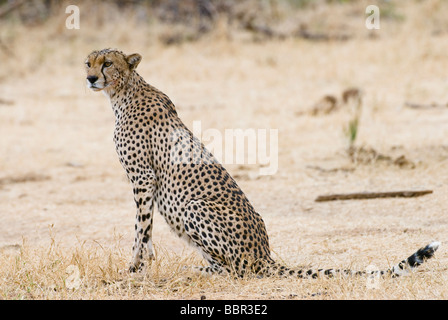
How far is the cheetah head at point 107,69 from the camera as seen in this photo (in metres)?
4.56

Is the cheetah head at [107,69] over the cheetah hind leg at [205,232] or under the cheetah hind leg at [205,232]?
over

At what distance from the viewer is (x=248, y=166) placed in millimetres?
7457

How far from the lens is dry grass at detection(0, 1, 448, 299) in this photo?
422cm

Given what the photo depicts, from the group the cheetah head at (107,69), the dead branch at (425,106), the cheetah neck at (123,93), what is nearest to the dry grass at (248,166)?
the dead branch at (425,106)

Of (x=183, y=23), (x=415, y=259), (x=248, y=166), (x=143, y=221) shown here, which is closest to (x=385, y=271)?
(x=415, y=259)

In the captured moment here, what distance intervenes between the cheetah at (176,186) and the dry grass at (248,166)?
131 millimetres

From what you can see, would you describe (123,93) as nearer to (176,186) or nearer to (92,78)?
(92,78)

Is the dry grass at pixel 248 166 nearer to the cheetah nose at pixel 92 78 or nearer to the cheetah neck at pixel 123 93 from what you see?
the cheetah neck at pixel 123 93

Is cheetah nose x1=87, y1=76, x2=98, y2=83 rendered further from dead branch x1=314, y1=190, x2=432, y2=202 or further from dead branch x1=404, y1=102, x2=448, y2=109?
dead branch x1=404, y1=102, x2=448, y2=109

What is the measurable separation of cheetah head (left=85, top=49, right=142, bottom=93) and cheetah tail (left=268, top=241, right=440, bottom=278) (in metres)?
1.51

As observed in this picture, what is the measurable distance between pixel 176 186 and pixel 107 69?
2.84 feet

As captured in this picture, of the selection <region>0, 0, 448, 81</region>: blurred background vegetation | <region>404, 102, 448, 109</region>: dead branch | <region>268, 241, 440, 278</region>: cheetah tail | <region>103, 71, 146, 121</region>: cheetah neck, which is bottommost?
<region>268, 241, 440, 278</region>: cheetah tail

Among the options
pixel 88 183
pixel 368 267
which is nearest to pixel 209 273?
pixel 368 267

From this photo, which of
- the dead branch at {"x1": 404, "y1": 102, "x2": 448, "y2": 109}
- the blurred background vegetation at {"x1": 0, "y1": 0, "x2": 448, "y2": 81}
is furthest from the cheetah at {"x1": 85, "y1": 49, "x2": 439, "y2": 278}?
the blurred background vegetation at {"x1": 0, "y1": 0, "x2": 448, "y2": 81}
